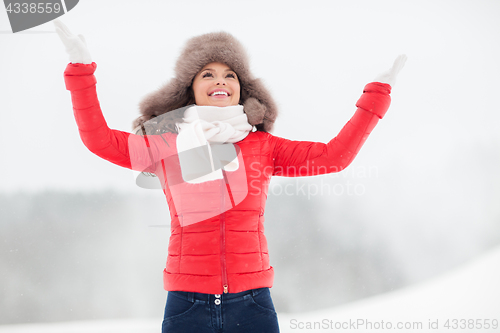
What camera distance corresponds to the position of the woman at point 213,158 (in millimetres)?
955

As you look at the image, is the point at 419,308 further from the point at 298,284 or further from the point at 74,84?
the point at 74,84

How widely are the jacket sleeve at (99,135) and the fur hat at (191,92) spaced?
3.5 inches

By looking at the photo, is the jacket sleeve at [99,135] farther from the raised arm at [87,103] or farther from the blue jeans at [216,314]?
the blue jeans at [216,314]

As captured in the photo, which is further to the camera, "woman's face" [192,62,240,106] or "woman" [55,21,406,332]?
"woman's face" [192,62,240,106]

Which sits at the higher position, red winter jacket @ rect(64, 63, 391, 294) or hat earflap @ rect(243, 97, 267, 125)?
hat earflap @ rect(243, 97, 267, 125)

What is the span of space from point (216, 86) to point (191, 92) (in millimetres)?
122

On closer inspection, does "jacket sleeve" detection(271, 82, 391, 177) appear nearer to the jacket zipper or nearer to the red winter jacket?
the red winter jacket

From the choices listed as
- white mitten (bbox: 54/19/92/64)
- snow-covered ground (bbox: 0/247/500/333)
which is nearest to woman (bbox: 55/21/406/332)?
white mitten (bbox: 54/19/92/64)

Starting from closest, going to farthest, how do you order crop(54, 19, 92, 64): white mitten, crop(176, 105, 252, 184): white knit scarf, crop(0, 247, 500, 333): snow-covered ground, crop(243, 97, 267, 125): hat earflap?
1. crop(54, 19, 92, 64): white mitten
2. crop(176, 105, 252, 184): white knit scarf
3. crop(243, 97, 267, 125): hat earflap
4. crop(0, 247, 500, 333): snow-covered ground

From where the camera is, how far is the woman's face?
4.00ft

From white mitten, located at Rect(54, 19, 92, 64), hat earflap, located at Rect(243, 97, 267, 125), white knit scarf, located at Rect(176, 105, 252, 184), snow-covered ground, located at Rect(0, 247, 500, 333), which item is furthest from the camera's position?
snow-covered ground, located at Rect(0, 247, 500, 333)

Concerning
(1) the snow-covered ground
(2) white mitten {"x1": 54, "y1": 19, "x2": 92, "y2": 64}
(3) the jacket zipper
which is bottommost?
(1) the snow-covered ground

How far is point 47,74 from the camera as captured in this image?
246 centimetres

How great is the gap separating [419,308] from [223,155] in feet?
5.56
